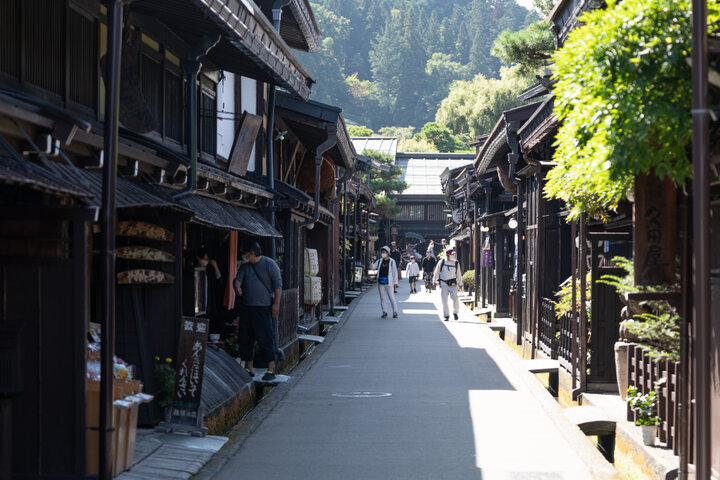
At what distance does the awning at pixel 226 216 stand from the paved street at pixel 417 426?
8.04ft

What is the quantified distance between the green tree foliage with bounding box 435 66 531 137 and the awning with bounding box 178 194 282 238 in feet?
148

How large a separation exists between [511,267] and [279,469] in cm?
1873

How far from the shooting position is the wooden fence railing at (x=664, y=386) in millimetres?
7617

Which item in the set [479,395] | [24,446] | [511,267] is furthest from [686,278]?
[511,267]

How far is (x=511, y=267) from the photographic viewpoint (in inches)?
1037

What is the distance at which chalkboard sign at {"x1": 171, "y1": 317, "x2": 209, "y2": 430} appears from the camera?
9.19 m

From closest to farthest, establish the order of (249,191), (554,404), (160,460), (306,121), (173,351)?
(160,460) → (173,351) → (554,404) → (249,191) → (306,121)

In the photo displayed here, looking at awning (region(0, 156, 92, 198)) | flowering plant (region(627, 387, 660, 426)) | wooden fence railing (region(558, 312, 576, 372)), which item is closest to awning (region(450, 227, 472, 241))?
wooden fence railing (region(558, 312, 576, 372))

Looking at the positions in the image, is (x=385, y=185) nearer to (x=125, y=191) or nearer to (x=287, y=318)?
(x=287, y=318)

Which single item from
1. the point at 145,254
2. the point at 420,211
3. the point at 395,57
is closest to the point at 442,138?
the point at 420,211

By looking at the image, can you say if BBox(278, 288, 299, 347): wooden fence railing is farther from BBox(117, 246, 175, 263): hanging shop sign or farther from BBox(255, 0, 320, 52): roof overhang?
BBox(117, 246, 175, 263): hanging shop sign

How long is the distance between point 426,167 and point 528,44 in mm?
49446

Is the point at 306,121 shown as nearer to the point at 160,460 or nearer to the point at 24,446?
the point at 160,460

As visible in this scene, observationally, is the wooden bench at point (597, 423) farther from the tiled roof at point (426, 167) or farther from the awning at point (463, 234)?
the tiled roof at point (426, 167)
